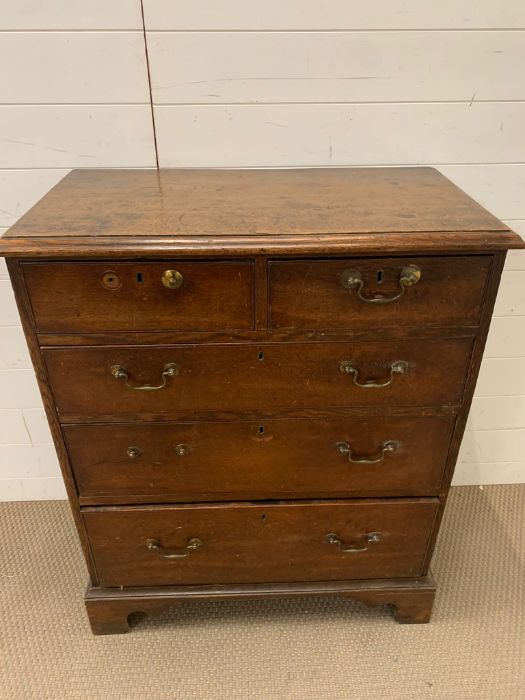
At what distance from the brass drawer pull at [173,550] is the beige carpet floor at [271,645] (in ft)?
0.92

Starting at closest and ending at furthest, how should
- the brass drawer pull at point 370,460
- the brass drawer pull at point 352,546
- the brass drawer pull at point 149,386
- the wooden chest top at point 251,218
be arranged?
the wooden chest top at point 251,218, the brass drawer pull at point 149,386, the brass drawer pull at point 370,460, the brass drawer pull at point 352,546

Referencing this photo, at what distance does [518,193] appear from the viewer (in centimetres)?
144

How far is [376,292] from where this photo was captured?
1.03 metres

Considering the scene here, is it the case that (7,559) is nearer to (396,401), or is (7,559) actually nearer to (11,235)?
(11,235)

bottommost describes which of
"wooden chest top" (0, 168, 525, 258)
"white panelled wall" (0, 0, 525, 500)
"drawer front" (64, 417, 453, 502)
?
"drawer front" (64, 417, 453, 502)

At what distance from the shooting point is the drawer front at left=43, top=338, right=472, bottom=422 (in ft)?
3.52

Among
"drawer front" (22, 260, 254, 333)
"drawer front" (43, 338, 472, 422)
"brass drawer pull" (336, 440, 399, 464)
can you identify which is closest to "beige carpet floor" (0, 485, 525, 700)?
"brass drawer pull" (336, 440, 399, 464)

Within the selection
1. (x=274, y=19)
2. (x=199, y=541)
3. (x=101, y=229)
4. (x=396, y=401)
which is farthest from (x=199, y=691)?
(x=274, y=19)

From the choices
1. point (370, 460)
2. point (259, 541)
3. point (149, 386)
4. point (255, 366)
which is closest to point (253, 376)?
point (255, 366)

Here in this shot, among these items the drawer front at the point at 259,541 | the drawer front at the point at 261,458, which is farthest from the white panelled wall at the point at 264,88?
the drawer front at the point at 259,541

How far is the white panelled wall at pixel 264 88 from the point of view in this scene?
1225 mm

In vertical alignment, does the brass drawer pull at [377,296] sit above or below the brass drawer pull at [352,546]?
above

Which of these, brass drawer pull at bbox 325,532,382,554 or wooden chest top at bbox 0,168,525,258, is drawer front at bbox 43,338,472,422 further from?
brass drawer pull at bbox 325,532,382,554

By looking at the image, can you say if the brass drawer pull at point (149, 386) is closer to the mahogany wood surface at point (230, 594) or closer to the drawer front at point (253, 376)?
the drawer front at point (253, 376)
